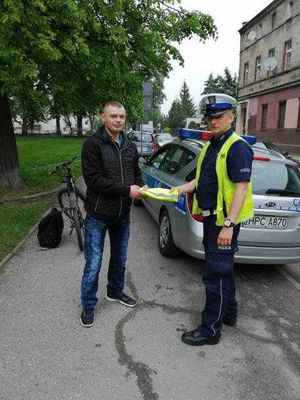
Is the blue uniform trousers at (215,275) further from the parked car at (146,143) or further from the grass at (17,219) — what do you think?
the parked car at (146,143)

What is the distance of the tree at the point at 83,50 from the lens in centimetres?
604

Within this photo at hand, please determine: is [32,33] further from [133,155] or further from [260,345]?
[260,345]

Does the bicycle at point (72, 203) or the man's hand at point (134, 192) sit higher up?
the man's hand at point (134, 192)

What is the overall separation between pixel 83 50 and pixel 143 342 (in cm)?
489

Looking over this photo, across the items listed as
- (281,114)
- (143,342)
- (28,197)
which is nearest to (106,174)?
(143,342)

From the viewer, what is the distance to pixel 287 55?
2755cm

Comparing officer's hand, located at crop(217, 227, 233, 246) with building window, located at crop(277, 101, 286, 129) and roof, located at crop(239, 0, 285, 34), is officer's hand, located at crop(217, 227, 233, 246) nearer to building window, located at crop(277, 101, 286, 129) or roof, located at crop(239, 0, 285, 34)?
building window, located at crop(277, 101, 286, 129)

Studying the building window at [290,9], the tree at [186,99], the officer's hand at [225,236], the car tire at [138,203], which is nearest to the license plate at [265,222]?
the officer's hand at [225,236]

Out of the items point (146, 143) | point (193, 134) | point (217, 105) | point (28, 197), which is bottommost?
point (146, 143)

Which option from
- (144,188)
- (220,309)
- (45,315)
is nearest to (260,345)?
(220,309)

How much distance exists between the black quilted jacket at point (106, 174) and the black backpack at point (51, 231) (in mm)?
2312

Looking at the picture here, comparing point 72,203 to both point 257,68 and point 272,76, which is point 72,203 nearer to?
point 272,76

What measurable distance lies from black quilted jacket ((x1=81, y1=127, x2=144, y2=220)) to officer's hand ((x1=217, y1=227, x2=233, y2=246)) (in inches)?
34.6

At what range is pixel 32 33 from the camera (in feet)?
20.1
